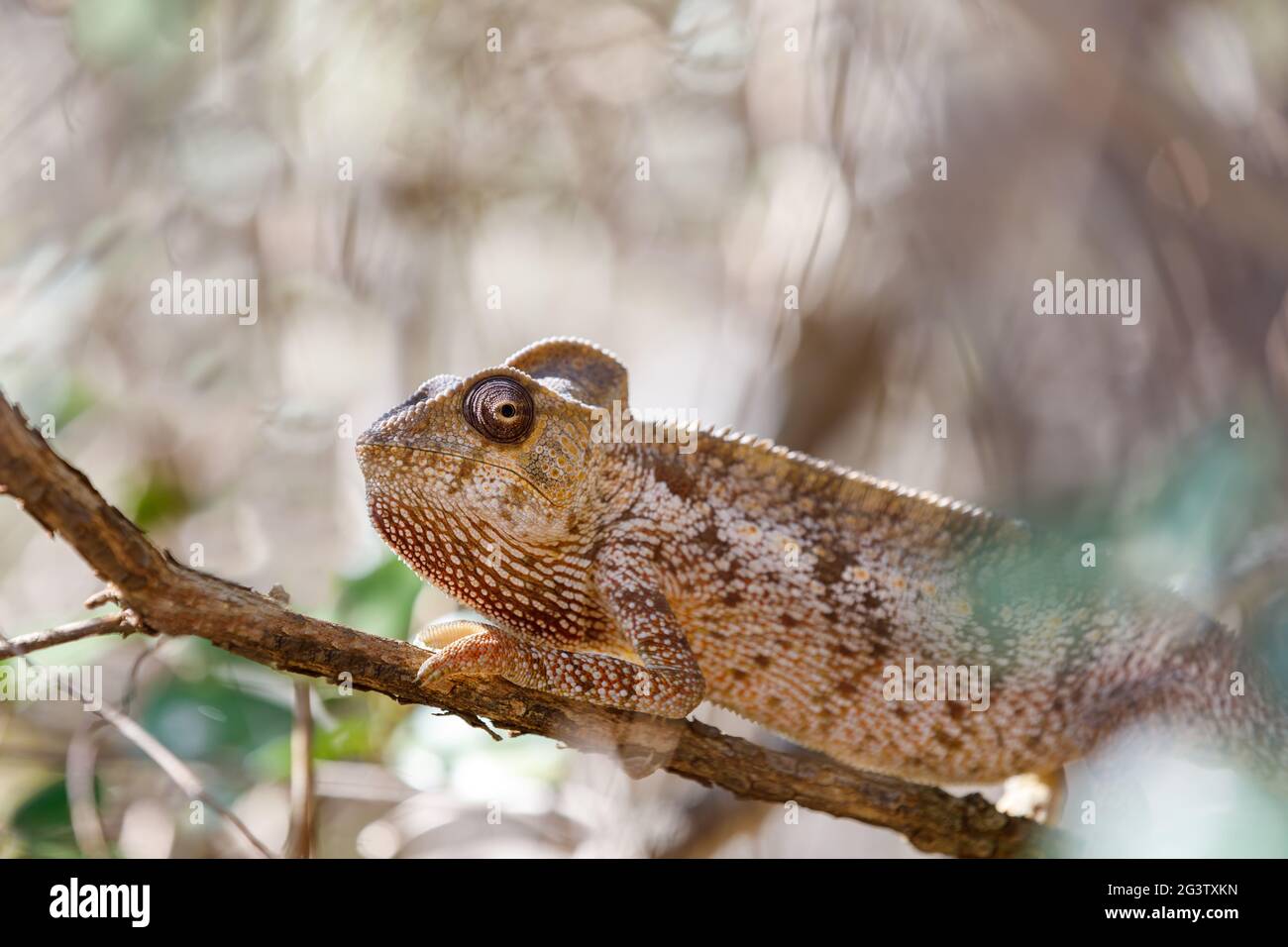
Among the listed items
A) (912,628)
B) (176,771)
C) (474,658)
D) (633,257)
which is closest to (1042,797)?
(912,628)

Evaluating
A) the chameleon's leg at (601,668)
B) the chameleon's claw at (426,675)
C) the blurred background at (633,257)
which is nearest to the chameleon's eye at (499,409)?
the chameleon's leg at (601,668)

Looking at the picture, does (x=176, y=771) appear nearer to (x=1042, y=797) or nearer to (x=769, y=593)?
(x=769, y=593)

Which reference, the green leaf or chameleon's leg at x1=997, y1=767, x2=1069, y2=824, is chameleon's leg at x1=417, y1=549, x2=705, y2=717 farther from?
chameleon's leg at x1=997, y1=767, x2=1069, y2=824

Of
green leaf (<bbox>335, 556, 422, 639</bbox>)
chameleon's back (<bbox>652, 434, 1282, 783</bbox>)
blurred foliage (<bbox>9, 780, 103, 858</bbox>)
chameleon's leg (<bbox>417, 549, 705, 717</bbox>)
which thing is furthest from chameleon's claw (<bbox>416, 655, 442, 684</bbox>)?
blurred foliage (<bbox>9, 780, 103, 858</bbox>)

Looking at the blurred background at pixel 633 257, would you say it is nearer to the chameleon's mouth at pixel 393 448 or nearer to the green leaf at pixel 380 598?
the green leaf at pixel 380 598
